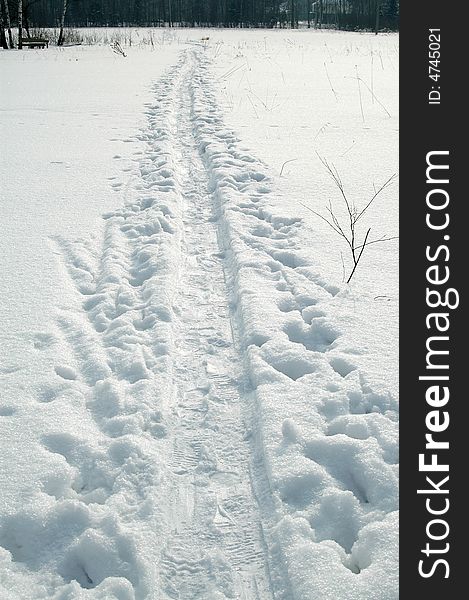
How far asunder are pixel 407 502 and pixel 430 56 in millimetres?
3702

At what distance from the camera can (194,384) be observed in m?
3.02

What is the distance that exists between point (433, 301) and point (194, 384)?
4.32ft

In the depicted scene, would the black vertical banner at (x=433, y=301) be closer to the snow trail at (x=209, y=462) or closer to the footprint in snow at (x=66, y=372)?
the snow trail at (x=209, y=462)

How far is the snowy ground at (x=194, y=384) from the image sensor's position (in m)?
2.06

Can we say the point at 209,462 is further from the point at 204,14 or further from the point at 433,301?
the point at 204,14

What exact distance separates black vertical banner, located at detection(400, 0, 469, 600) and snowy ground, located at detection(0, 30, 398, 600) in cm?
11

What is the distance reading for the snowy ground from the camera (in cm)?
206

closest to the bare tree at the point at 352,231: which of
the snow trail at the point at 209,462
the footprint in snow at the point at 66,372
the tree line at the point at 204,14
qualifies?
the snow trail at the point at 209,462

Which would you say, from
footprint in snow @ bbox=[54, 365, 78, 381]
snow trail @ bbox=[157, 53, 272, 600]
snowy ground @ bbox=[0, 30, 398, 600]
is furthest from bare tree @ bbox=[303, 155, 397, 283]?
footprint in snow @ bbox=[54, 365, 78, 381]

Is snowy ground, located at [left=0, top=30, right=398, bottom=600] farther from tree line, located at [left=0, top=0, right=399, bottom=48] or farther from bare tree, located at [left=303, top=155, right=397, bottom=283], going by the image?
tree line, located at [left=0, top=0, right=399, bottom=48]

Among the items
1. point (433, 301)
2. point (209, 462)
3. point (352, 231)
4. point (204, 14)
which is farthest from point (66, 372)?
point (204, 14)

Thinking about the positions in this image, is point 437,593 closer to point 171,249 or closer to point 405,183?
point 405,183

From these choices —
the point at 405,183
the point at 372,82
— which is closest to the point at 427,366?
the point at 405,183

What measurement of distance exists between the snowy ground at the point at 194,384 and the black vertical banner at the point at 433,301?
110mm
